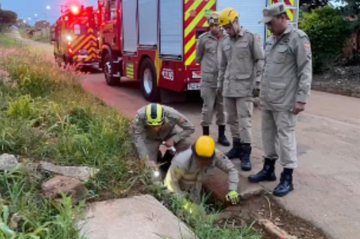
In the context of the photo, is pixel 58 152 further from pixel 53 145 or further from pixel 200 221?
pixel 200 221

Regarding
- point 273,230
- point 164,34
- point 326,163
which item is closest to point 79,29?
point 164,34

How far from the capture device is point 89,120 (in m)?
5.00

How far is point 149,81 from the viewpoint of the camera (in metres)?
8.88

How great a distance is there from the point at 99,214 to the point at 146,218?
0.34 m

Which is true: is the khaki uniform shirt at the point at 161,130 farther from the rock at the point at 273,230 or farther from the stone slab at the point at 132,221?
the rock at the point at 273,230

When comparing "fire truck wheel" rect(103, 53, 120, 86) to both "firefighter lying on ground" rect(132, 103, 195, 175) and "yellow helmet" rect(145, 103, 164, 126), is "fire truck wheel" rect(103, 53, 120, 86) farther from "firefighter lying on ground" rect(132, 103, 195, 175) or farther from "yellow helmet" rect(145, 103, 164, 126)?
"yellow helmet" rect(145, 103, 164, 126)

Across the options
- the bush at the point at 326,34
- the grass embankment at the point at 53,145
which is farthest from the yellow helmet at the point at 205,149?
the bush at the point at 326,34

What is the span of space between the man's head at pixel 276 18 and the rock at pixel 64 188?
7.00 feet

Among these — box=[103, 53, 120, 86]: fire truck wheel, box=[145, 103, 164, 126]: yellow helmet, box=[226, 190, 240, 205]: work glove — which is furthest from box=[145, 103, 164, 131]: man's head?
box=[103, 53, 120, 86]: fire truck wheel

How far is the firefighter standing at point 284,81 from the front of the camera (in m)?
3.66

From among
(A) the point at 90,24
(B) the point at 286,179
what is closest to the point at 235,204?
(B) the point at 286,179

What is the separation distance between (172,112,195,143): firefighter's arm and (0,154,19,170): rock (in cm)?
187

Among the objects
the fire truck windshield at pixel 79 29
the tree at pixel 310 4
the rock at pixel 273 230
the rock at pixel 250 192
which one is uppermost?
the tree at pixel 310 4

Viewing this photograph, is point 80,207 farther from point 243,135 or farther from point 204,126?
point 204,126
